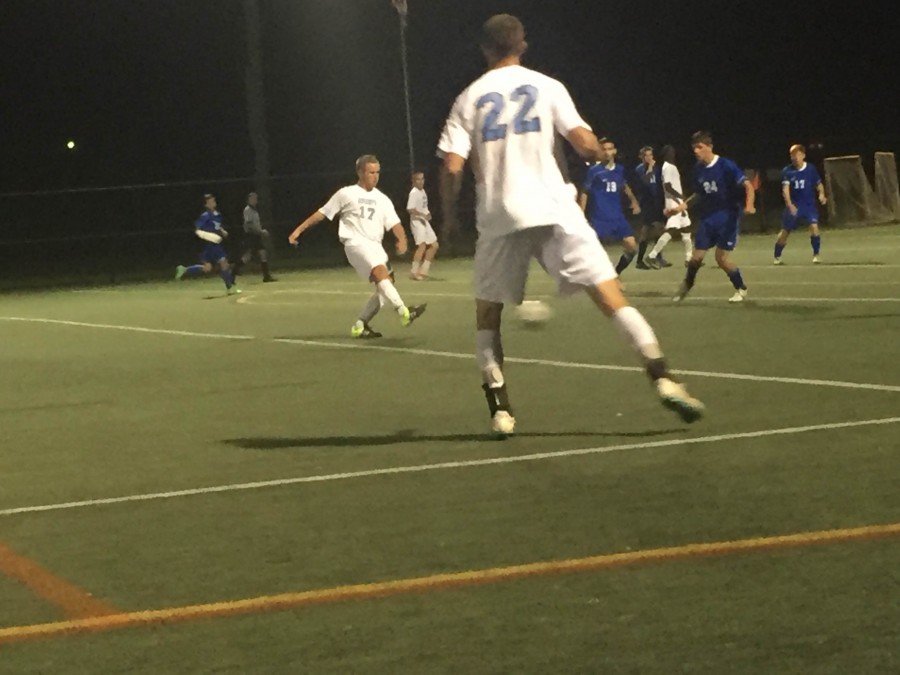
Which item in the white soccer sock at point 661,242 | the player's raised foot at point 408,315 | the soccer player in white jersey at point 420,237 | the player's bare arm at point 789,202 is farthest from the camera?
the soccer player in white jersey at point 420,237

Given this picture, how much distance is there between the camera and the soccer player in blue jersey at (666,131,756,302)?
19.5 m

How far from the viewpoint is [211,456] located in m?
9.80

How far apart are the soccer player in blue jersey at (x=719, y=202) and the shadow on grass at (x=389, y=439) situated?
391 inches

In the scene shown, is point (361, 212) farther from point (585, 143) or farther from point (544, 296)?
point (585, 143)

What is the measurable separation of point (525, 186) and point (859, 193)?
36.7 meters

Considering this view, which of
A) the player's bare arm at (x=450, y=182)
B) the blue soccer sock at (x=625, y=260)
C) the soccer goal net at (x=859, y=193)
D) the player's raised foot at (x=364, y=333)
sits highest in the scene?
the player's bare arm at (x=450, y=182)

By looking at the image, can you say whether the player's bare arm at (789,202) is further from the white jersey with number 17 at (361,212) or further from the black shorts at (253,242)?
the black shorts at (253,242)

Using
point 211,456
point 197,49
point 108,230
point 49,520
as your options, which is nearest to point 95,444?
point 211,456

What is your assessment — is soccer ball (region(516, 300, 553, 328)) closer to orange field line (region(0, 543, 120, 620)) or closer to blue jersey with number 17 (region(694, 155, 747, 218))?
orange field line (region(0, 543, 120, 620))

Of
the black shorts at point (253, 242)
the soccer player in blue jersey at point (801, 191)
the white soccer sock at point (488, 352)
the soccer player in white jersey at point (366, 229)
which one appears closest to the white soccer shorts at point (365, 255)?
the soccer player in white jersey at point (366, 229)

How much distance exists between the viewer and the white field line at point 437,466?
8352 millimetres

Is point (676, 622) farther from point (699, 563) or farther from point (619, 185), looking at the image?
point (619, 185)

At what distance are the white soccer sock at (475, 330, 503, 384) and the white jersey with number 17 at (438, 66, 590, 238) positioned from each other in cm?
Result: 70

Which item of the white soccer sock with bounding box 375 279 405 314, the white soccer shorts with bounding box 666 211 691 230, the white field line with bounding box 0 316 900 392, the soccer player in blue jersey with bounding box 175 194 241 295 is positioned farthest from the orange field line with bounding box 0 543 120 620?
the soccer player in blue jersey with bounding box 175 194 241 295
